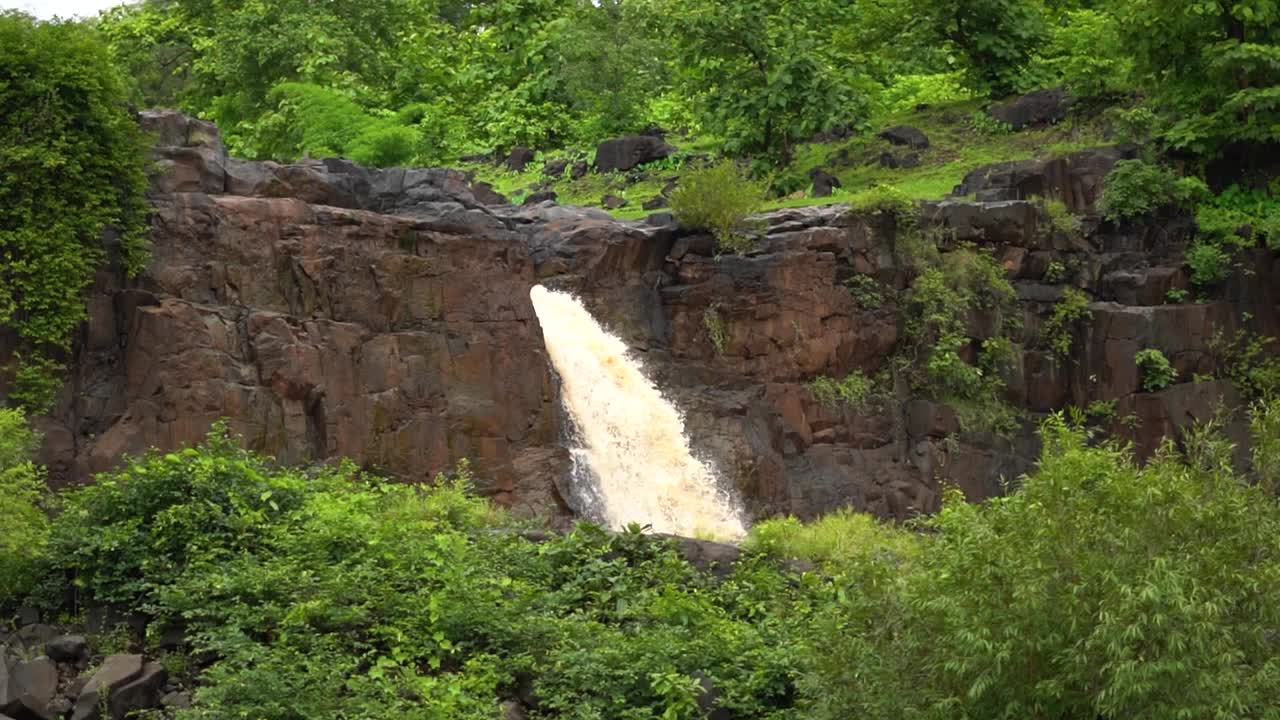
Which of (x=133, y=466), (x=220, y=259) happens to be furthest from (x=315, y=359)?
(x=133, y=466)

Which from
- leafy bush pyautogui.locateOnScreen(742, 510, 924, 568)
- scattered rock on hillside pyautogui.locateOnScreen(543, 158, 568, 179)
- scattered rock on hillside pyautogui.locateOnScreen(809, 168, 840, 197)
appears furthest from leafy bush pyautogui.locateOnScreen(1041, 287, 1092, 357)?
scattered rock on hillside pyautogui.locateOnScreen(543, 158, 568, 179)

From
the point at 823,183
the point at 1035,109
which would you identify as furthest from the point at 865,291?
the point at 1035,109

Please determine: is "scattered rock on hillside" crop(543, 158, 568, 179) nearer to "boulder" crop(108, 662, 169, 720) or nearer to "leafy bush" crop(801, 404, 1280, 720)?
"boulder" crop(108, 662, 169, 720)

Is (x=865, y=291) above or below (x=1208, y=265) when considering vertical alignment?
above

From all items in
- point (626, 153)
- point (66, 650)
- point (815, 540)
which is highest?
point (626, 153)

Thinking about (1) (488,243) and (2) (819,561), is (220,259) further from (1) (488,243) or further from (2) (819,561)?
(2) (819,561)

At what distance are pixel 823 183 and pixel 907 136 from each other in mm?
3540

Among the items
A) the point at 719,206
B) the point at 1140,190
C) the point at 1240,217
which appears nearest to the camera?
the point at 719,206

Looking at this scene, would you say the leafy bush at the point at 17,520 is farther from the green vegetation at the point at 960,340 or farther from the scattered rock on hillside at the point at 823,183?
the scattered rock on hillside at the point at 823,183

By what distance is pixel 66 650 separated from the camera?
18953 mm

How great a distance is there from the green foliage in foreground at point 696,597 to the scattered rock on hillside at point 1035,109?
53.7 ft

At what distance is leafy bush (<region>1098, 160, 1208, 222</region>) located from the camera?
1324 inches

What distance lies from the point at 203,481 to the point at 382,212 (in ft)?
25.6

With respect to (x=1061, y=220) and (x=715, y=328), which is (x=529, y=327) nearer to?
(x=715, y=328)
